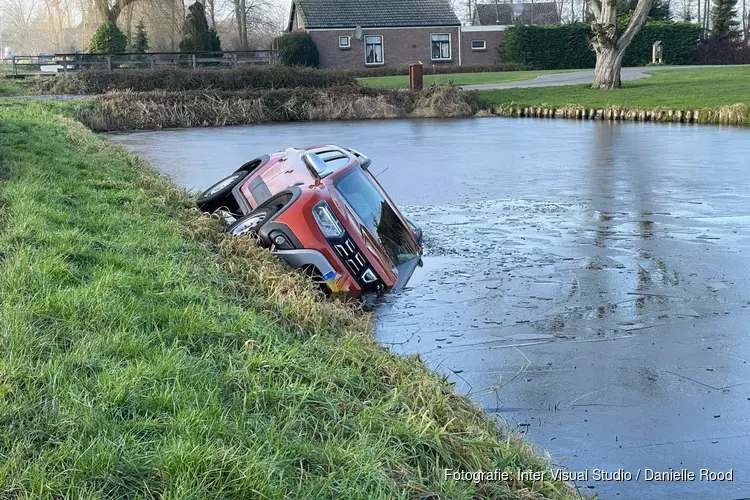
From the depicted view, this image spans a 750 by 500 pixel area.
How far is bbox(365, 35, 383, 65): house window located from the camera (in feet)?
181

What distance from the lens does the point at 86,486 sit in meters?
3.05

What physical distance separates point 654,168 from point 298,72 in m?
21.3

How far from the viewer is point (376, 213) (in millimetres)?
8789

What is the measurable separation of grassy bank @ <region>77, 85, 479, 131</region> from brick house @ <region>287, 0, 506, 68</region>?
861 inches

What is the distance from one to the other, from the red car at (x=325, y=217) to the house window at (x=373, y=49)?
46.7 meters

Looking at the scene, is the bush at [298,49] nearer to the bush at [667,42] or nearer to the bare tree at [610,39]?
the bush at [667,42]

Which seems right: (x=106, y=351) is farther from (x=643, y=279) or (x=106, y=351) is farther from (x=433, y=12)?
(x=433, y=12)

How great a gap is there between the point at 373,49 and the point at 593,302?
4975cm

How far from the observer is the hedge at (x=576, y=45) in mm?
53125

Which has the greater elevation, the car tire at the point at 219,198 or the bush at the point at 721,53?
the bush at the point at 721,53

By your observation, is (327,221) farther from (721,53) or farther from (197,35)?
(721,53)

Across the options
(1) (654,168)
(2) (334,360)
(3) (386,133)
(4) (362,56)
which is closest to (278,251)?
(2) (334,360)

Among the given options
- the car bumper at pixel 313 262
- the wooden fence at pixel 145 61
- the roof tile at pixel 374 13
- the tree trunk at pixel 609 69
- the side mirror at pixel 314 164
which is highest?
the roof tile at pixel 374 13

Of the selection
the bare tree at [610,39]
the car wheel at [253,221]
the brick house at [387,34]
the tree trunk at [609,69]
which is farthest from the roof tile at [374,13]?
the car wheel at [253,221]
